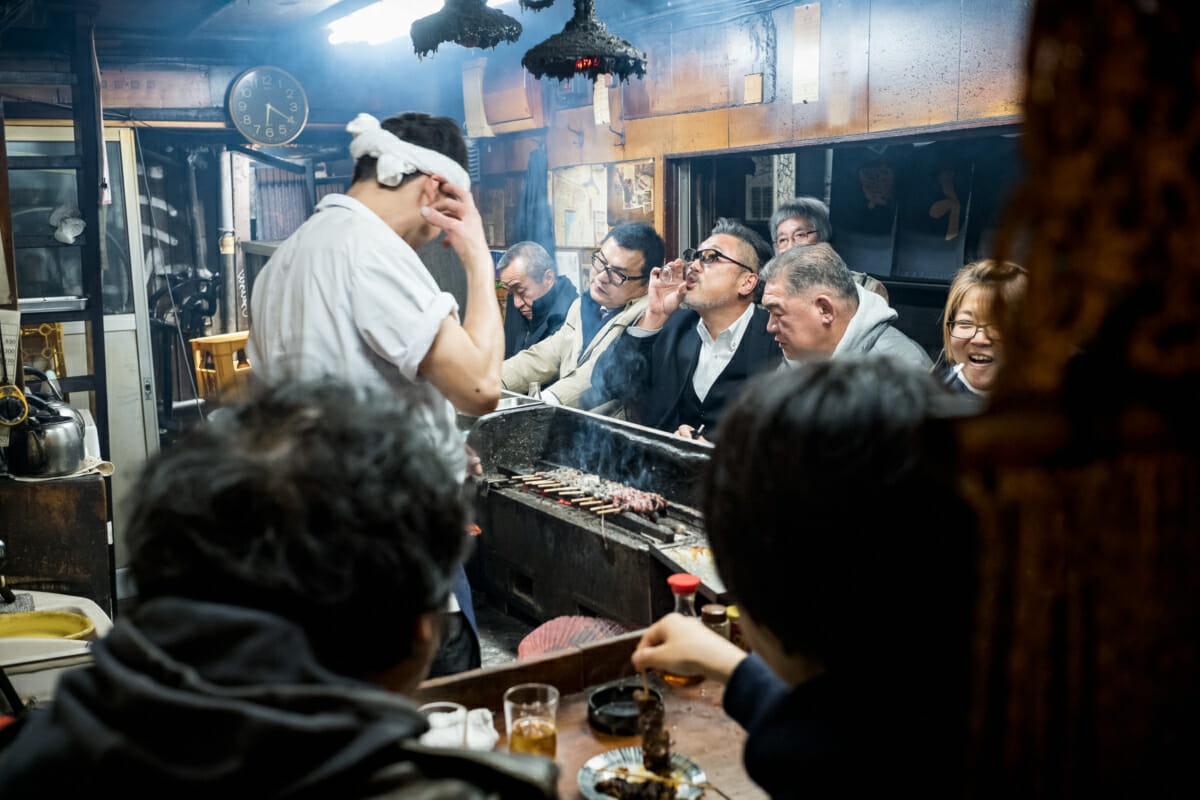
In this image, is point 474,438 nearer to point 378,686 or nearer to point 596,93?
point 596,93

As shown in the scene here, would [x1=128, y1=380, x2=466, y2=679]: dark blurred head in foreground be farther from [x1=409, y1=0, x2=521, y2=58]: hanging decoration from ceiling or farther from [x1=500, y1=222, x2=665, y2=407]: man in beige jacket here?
[x1=409, y1=0, x2=521, y2=58]: hanging decoration from ceiling

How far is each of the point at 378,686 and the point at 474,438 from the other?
419 centimetres

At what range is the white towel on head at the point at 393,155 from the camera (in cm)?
262

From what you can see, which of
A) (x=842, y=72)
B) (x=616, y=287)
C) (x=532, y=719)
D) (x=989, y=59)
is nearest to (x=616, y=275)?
(x=616, y=287)

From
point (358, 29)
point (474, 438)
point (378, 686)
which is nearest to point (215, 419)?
point (378, 686)

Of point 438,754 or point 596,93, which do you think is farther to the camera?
point 596,93

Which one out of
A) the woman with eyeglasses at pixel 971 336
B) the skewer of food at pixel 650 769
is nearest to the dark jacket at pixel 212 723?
the skewer of food at pixel 650 769

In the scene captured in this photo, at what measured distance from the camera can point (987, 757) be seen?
0.69 meters

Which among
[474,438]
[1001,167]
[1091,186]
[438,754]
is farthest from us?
[1001,167]

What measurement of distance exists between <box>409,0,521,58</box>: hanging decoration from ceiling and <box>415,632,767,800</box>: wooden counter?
4.09 m

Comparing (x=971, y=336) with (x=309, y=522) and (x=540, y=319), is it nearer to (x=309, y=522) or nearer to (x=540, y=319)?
(x=309, y=522)

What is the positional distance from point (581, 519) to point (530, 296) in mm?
2758

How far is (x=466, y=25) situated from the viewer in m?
5.23

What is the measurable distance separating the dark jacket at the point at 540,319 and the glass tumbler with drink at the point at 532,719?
4.82 metres
